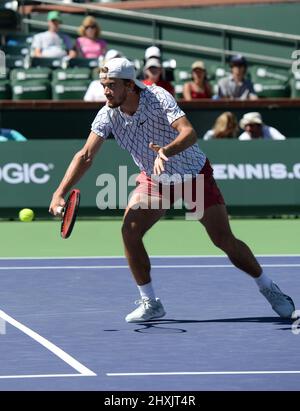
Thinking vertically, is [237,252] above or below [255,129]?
below

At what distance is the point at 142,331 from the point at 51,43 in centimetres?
1200

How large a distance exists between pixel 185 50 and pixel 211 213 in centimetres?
1300

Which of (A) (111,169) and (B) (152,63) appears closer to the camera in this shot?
(A) (111,169)

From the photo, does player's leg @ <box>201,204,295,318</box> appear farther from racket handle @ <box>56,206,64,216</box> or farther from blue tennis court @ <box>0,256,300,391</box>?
racket handle @ <box>56,206,64,216</box>

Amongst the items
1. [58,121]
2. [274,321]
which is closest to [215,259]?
[274,321]

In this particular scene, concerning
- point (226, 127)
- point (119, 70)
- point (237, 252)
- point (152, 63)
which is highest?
point (152, 63)

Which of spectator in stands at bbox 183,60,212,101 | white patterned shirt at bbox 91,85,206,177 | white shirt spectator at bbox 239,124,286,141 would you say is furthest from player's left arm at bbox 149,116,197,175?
spectator in stands at bbox 183,60,212,101

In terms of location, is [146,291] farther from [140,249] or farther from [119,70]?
[119,70]

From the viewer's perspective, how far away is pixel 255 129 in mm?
17812

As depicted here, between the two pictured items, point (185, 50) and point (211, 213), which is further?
point (185, 50)

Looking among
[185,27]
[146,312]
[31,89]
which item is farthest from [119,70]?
[185,27]

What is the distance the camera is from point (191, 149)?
9883 mm
